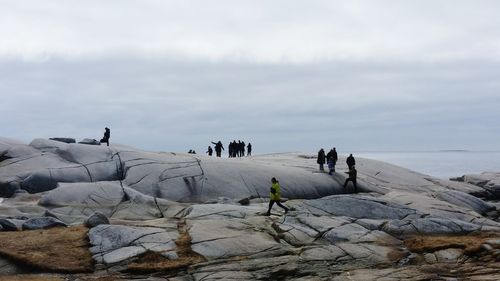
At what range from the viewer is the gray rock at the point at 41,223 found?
2555cm

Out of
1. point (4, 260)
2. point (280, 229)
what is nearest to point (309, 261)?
point (280, 229)

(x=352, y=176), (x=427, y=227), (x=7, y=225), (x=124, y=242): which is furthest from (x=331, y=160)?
(x=7, y=225)

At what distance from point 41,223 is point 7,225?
1506 millimetres

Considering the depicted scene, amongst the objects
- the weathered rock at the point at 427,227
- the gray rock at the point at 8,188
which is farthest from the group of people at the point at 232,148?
the weathered rock at the point at 427,227

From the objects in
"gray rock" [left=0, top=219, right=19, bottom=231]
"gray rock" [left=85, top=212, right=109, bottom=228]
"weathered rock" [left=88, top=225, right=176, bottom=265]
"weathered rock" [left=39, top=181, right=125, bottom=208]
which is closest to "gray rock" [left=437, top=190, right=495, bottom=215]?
"weathered rock" [left=39, top=181, right=125, bottom=208]

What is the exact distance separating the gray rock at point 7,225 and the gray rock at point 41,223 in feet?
1.60

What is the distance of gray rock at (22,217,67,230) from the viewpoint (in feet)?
83.8

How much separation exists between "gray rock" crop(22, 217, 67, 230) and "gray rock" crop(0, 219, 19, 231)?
1.60ft

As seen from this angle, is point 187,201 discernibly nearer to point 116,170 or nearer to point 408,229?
point 116,170

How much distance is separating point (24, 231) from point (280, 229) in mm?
11768

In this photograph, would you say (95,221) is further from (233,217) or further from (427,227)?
(427,227)

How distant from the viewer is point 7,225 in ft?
84.0

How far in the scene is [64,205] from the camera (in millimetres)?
31344

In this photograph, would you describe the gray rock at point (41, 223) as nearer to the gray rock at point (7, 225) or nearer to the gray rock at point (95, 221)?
the gray rock at point (7, 225)
